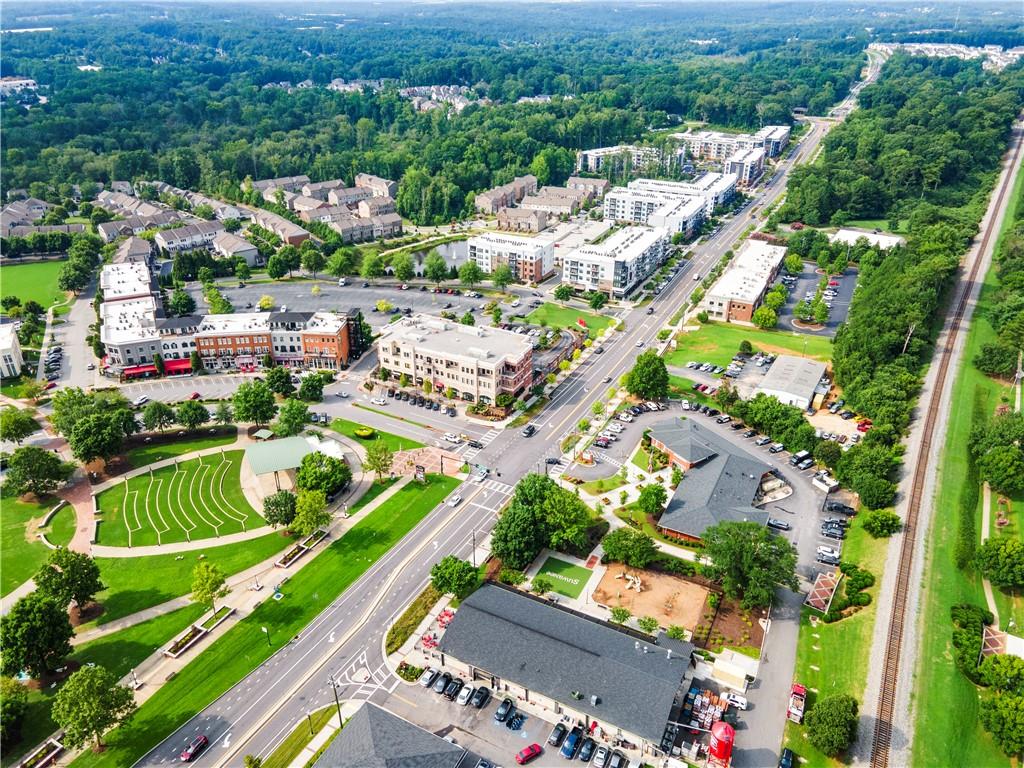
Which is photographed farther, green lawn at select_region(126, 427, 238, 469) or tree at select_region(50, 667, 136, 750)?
green lawn at select_region(126, 427, 238, 469)

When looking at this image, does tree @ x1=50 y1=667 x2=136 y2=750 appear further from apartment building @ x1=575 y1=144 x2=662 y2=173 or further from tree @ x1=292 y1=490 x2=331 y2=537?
apartment building @ x1=575 y1=144 x2=662 y2=173

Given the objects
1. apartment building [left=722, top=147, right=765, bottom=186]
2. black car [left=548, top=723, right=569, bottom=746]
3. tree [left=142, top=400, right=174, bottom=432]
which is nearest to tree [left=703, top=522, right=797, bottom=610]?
black car [left=548, top=723, right=569, bottom=746]

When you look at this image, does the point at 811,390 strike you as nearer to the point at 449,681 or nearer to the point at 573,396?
the point at 573,396

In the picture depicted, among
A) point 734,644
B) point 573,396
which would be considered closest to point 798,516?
point 734,644

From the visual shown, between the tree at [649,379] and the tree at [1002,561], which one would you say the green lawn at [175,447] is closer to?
the tree at [649,379]

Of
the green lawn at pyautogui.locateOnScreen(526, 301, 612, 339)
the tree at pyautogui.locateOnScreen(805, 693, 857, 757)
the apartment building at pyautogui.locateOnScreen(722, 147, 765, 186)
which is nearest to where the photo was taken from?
the tree at pyautogui.locateOnScreen(805, 693, 857, 757)

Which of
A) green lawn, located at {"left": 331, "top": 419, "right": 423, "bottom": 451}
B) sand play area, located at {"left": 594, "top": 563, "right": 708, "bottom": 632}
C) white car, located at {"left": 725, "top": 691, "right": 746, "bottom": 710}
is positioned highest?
white car, located at {"left": 725, "top": 691, "right": 746, "bottom": 710}
